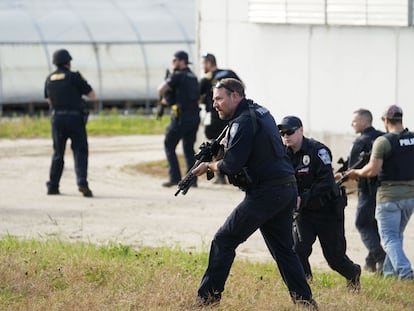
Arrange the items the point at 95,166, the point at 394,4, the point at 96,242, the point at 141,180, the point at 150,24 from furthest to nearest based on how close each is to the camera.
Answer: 1. the point at 150,24
2. the point at 95,166
3. the point at 141,180
4. the point at 394,4
5. the point at 96,242

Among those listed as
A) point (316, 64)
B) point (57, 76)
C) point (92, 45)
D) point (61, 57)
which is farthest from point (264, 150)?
point (92, 45)

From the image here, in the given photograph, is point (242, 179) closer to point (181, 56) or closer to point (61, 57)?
point (61, 57)

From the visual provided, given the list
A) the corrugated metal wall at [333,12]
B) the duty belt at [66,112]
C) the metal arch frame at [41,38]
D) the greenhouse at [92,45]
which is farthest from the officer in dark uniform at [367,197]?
the metal arch frame at [41,38]

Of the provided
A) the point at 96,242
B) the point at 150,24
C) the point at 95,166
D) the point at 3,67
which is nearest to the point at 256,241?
the point at 96,242

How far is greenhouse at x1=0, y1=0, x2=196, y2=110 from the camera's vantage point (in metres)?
26.7

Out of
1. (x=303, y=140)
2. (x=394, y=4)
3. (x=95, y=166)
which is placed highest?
(x=394, y=4)

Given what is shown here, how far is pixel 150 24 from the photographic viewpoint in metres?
29.2

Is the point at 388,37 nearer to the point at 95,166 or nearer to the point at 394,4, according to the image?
the point at 394,4

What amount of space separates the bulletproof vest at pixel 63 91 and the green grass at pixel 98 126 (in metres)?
7.22

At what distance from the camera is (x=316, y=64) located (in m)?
17.3

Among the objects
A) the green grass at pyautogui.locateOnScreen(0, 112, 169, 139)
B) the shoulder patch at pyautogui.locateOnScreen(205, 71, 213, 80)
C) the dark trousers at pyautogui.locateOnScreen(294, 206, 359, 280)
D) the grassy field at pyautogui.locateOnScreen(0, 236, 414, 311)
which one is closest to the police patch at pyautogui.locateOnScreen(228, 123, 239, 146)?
the grassy field at pyautogui.locateOnScreen(0, 236, 414, 311)

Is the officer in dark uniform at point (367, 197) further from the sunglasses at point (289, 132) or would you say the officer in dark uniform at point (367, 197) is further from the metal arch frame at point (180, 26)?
the metal arch frame at point (180, 26)

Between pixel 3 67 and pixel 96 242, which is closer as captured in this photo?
pixel 96 242

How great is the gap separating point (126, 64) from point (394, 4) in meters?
12.5
